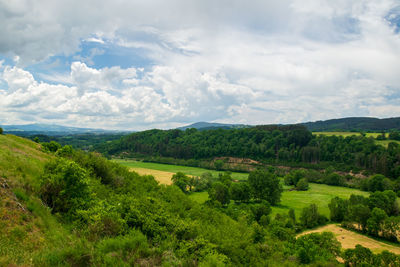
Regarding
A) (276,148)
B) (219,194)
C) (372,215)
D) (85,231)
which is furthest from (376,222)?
(276,148)

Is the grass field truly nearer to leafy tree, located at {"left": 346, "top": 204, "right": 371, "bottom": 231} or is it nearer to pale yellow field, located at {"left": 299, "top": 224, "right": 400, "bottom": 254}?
leafy tree, located at {"left": 346, "top": 204, "right": 371, "bottom": 231}

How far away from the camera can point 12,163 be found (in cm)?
1712

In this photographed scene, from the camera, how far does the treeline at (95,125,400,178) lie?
387 ft

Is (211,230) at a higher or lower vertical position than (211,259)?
lower

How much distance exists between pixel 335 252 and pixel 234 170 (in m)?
89.5

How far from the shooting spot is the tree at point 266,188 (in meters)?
71.6

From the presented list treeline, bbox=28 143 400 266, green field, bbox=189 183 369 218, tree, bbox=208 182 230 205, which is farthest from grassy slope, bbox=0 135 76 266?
green field, bbox=189 183 369 218

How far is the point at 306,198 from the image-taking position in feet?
249

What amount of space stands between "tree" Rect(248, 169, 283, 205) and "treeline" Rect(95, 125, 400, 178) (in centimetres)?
6240

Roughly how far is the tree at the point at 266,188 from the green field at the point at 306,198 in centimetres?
297

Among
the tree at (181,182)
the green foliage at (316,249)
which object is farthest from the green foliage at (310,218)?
the tree at (181,182)

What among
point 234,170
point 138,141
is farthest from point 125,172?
point 138,141

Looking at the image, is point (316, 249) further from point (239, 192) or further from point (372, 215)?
point (239, 192)

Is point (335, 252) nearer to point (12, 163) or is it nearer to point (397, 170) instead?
point (12, 163)
